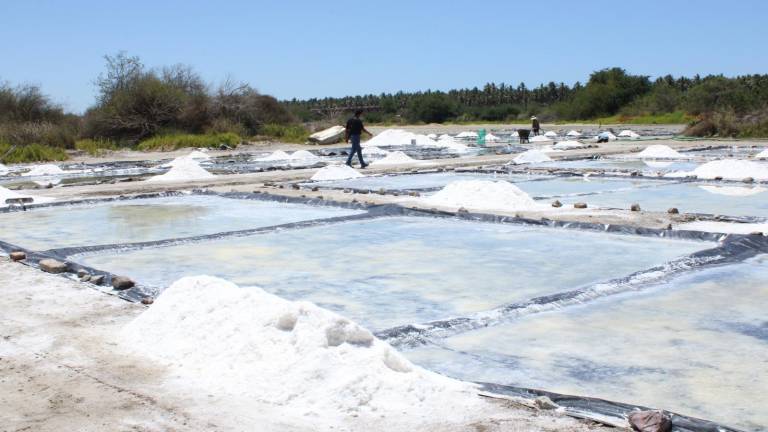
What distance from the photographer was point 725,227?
8484 millimetres

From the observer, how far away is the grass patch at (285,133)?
109ft

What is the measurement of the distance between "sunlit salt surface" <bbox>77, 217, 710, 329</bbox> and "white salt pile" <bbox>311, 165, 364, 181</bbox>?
6395mm

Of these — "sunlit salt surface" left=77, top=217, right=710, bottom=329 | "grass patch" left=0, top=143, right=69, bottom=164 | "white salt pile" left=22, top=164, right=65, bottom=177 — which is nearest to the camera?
"sunlit salt surface" left=77, top=217, right=710, bottom=329

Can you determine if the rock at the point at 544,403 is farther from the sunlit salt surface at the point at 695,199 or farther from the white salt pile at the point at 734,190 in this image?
the white salt pile at the point at 734,190

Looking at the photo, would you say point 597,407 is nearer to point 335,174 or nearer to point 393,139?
point 335,174

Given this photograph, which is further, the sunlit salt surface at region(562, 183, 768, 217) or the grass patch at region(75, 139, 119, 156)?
the grass patch at region(75, 139, 119, 156)

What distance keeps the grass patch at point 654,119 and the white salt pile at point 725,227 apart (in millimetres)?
38608

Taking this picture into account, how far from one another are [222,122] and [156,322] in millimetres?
29178

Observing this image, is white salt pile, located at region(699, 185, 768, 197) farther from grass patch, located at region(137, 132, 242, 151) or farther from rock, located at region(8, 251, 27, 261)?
grass patch, located at region(137, 132, 242, 151)

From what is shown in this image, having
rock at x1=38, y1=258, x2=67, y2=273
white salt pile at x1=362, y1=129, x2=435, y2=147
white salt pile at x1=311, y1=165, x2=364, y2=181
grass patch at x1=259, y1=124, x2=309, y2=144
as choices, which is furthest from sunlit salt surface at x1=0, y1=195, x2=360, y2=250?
grass patch at x1=259, y1=124, x2=309, y2=144

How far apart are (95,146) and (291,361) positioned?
2694 centimetres

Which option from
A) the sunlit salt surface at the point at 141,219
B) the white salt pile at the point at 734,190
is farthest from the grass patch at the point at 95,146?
the white salt pile at the point at 734,190

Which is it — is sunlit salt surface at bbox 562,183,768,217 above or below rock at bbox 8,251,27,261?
below

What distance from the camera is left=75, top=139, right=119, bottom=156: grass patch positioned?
28.0 metres
